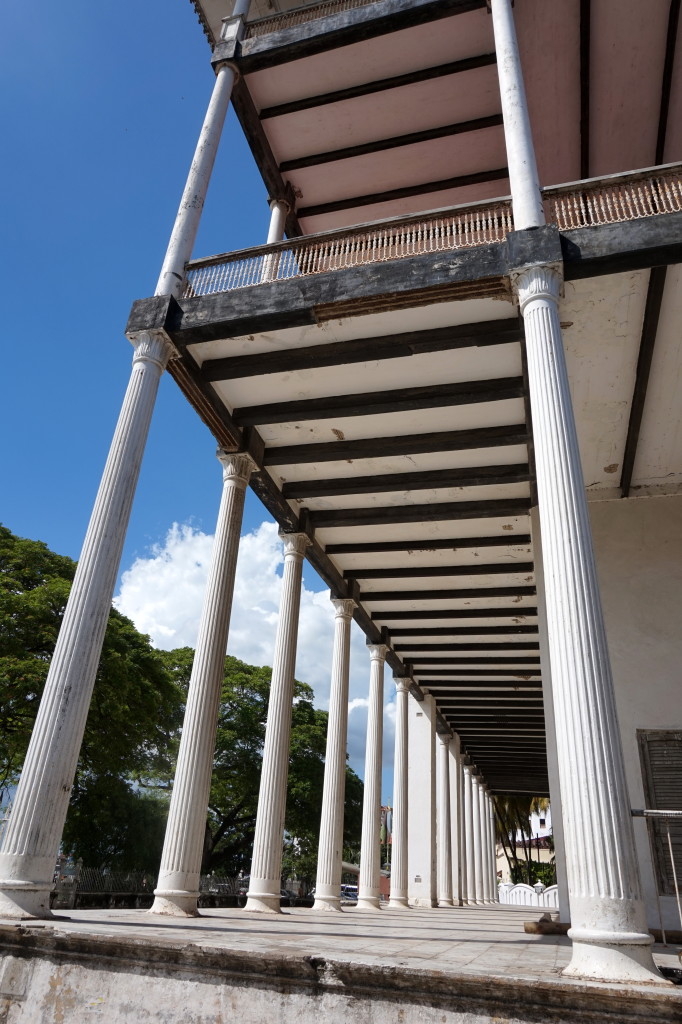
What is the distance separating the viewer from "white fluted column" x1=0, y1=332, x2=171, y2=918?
22.1ft

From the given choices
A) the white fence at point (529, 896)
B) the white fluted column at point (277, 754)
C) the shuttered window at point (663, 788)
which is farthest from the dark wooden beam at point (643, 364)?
the white fence at point (529, 896)

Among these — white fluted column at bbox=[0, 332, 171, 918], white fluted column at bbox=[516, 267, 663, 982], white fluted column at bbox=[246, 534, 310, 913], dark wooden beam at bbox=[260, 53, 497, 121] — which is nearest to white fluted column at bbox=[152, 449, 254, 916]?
white fluted column at bbox=[246, 534, 310, 913]

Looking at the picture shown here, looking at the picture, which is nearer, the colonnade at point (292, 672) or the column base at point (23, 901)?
the colonnade at point (292, 672)

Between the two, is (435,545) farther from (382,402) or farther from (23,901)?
(23,901)

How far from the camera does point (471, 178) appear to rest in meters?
14.6

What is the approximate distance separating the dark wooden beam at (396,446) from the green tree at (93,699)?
1020cm

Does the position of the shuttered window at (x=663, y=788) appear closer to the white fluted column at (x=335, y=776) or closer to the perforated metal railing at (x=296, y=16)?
the white fluted column at (x=335, y=776)

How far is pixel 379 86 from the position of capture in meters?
13.4

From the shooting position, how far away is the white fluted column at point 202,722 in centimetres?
899

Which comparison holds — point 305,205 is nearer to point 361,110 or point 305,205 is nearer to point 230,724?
point 361,110

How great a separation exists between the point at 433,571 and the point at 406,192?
8833 millimetres

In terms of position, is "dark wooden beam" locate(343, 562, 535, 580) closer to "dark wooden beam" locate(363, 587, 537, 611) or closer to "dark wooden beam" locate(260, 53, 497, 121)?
"dark wooden beam" locate(363, 587, 537, 611)

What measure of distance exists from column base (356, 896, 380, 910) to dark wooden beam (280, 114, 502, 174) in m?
17.4

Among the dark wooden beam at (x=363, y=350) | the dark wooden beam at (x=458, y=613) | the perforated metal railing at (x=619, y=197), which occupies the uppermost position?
the perforated metal railing at (x=619, y=197)
